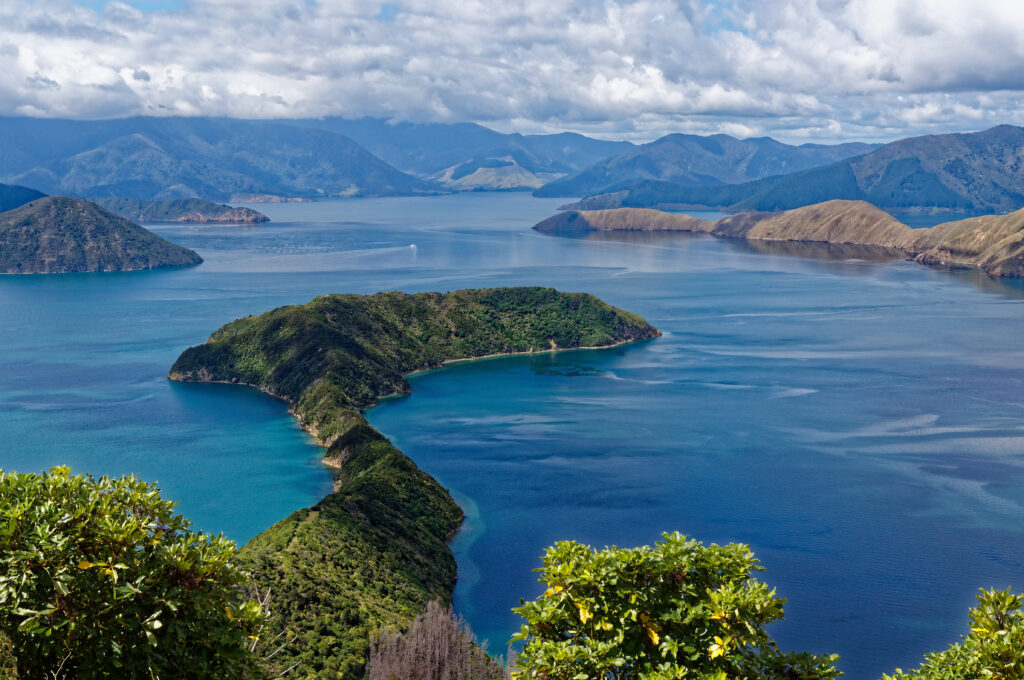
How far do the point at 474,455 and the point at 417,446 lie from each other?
8.94 metres

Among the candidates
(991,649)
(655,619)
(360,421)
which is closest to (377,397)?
(360,421)

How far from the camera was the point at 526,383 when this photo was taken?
523 ft

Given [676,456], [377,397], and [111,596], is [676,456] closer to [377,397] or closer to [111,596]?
[377,397]

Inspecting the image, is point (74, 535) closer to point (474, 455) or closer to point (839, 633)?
point (839, 633)

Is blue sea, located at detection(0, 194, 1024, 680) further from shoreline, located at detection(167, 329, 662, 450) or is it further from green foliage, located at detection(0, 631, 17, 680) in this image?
green foliage, located at detection(0, 631, 17, 680)

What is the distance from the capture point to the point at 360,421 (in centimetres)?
11994

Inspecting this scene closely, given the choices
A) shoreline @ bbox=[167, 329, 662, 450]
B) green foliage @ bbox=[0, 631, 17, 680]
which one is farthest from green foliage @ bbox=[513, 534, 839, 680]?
shoreline @ bbox=[167, 329, 662, 450]

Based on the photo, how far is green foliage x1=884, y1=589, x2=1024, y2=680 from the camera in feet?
82.5

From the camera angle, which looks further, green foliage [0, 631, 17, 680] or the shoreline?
the shoreline

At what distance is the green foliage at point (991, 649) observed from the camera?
25.2m

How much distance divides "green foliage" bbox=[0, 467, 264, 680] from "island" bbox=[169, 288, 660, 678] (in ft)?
74.9

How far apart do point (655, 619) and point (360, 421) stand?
96682mm

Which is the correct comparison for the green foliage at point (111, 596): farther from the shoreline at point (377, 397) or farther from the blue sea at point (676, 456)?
the shoreline at point (377, 397)

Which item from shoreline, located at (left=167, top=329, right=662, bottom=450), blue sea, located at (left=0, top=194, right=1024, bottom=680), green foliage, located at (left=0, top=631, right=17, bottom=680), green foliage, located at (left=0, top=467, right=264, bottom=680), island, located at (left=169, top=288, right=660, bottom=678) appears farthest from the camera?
shoreline, located at (left=167, top=329, right=662, bottom=450)
